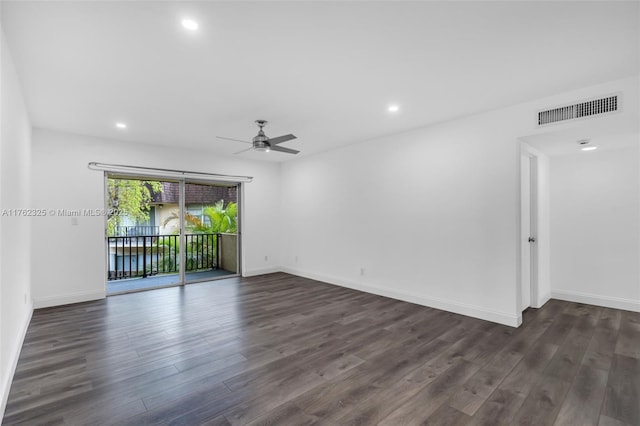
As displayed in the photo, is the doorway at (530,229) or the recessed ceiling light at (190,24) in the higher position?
the recessed ceiling light at (190,24)

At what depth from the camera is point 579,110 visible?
10.1 feet

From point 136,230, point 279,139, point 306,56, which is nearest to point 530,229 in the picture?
point 279,139

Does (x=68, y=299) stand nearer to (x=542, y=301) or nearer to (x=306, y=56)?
(x=306, y=56)

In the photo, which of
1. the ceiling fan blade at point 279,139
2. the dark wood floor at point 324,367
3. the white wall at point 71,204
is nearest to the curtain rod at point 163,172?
the white wall at point 71,204

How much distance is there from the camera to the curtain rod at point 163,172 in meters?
4.84

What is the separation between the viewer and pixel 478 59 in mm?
2500

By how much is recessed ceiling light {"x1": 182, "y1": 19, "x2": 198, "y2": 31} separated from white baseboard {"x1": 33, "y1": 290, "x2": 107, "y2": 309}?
14.8ft

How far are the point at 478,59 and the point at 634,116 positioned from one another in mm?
1736

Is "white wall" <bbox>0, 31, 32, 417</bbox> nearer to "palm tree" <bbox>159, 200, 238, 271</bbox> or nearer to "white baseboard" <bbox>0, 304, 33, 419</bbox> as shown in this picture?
"white baseboard" <bbox>0, 304, 33, 419</bbox>

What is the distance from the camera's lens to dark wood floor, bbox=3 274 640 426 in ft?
6.52

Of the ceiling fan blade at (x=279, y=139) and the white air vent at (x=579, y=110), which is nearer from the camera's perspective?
the white air vent at (x=579, y=110)

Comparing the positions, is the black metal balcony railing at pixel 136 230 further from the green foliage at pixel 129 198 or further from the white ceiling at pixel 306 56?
the white ceiling at pixel 306 56

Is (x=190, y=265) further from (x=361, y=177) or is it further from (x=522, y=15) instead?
(x=522, y=15)

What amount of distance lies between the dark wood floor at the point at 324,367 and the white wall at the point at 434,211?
49 cm
